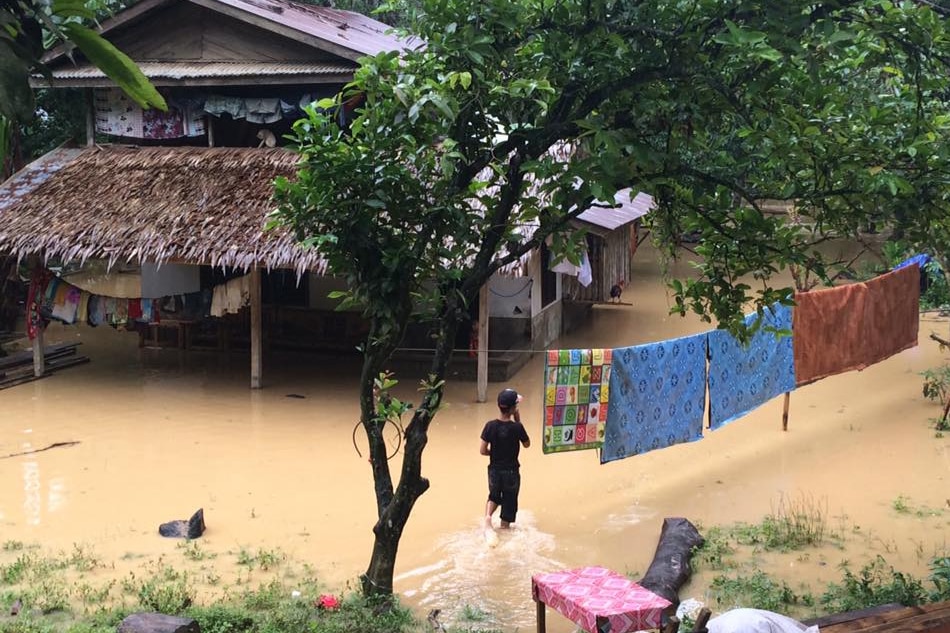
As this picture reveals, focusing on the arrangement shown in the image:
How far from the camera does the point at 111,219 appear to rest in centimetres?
1208

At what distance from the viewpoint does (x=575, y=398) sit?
802cm

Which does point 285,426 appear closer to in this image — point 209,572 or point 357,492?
point 357,492

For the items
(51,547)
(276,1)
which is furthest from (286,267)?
(276,1)

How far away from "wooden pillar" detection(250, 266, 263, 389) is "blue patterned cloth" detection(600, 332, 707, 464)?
565 cm

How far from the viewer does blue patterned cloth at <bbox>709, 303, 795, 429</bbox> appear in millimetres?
9336

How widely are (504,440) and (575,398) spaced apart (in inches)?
30.6

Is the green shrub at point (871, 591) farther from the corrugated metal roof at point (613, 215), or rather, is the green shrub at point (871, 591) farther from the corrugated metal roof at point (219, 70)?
the corrugated metal roof at point (219, 70)

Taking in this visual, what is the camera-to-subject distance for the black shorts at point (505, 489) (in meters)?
7.70

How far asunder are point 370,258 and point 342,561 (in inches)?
111

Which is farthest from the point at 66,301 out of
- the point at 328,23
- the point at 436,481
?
the point at 436,481

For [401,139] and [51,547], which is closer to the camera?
[401,139]

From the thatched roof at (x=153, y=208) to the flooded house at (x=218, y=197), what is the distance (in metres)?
0.02

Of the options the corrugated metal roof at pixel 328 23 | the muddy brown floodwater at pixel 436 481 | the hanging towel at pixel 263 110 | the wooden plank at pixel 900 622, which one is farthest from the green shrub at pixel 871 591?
the hanging towel at pixel 263 110

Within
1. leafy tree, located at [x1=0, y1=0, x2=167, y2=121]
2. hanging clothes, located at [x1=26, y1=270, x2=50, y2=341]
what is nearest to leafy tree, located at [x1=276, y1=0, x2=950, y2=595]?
leafy tree, located at [x1=0, y1=0, x2=167, y2=121]
